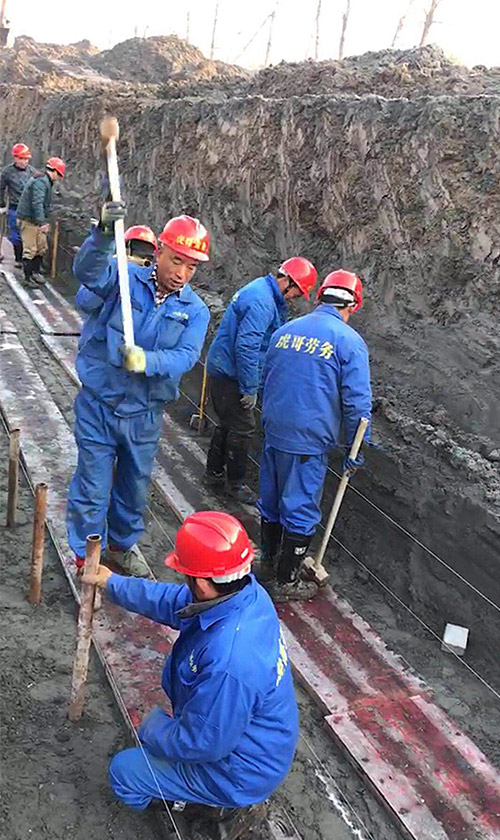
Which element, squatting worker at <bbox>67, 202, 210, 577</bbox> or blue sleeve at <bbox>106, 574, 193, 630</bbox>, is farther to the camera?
squatting worker at <bbox>67, 202, 210, 577</bbox>

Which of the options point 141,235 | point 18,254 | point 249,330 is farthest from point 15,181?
point 249,330

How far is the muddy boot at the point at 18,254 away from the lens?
11109 mm

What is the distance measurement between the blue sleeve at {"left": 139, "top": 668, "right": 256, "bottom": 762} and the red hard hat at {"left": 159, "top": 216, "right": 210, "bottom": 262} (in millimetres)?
2080

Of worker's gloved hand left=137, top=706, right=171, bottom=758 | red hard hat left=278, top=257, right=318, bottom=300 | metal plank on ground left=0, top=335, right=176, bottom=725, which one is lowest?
metal plank on ground left=0, top=335, right=176, bottom=725

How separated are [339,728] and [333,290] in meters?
2.33

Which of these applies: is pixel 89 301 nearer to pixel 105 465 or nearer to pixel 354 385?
pixel 105 465

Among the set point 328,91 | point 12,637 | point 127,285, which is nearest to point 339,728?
point 12,637

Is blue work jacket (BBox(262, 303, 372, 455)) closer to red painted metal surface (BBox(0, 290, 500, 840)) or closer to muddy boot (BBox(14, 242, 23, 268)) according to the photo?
red painted metal surface (BBox(0, 290, 500, 840))

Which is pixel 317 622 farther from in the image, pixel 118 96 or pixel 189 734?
pixel 118 96

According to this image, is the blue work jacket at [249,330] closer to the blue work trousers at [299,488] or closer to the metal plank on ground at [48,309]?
the blue work trousers at [299,488]

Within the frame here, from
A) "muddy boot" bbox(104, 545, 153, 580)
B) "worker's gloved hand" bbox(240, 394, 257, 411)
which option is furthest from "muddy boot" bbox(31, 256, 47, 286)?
"muddy boot" bbox(104, 545, 153, 580)

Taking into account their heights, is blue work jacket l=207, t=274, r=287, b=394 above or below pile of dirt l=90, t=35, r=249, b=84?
below

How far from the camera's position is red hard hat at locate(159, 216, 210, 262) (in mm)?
3475

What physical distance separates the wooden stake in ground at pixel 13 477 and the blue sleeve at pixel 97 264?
1.18 m
